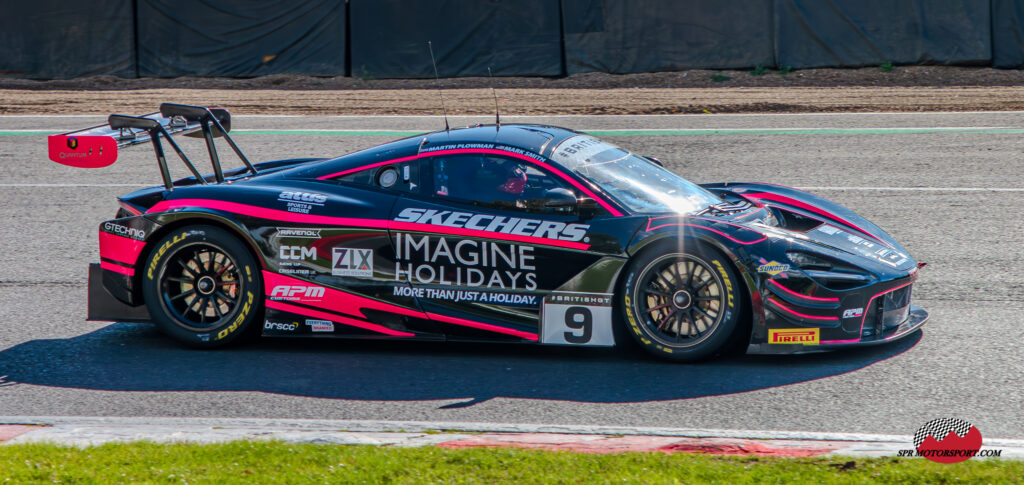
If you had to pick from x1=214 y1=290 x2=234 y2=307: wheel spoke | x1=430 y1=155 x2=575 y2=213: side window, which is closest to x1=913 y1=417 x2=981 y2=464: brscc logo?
x1=430 y1=155 x2=575 y2=213: side window

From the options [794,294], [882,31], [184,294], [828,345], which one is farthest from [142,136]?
[882,31]

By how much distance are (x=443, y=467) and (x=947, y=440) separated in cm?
225

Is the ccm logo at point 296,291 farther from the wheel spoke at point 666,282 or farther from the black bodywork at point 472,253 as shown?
the wheel spoke at point 666,282

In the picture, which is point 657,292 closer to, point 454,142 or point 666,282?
point 666,282

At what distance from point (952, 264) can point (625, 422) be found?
→ 3953mm

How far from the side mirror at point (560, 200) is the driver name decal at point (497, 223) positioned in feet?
0.32

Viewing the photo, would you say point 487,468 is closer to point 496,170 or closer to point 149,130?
point 496,170

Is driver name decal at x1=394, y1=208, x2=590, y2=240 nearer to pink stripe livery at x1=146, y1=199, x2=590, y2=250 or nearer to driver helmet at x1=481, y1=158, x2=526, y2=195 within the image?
pink stripe livery at x1=146, y1=199, x2=590, y2=250

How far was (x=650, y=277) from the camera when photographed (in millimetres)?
5828

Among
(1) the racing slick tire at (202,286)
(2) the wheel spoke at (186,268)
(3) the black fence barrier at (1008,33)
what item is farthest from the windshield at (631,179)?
(3) the black fence barrier at (1008,33)

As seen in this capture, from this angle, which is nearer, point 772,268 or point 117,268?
point 772,268

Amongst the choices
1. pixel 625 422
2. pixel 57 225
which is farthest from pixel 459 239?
pixel 57 225

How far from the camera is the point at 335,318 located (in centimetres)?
627

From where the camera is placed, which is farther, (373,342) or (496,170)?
(373,342)
